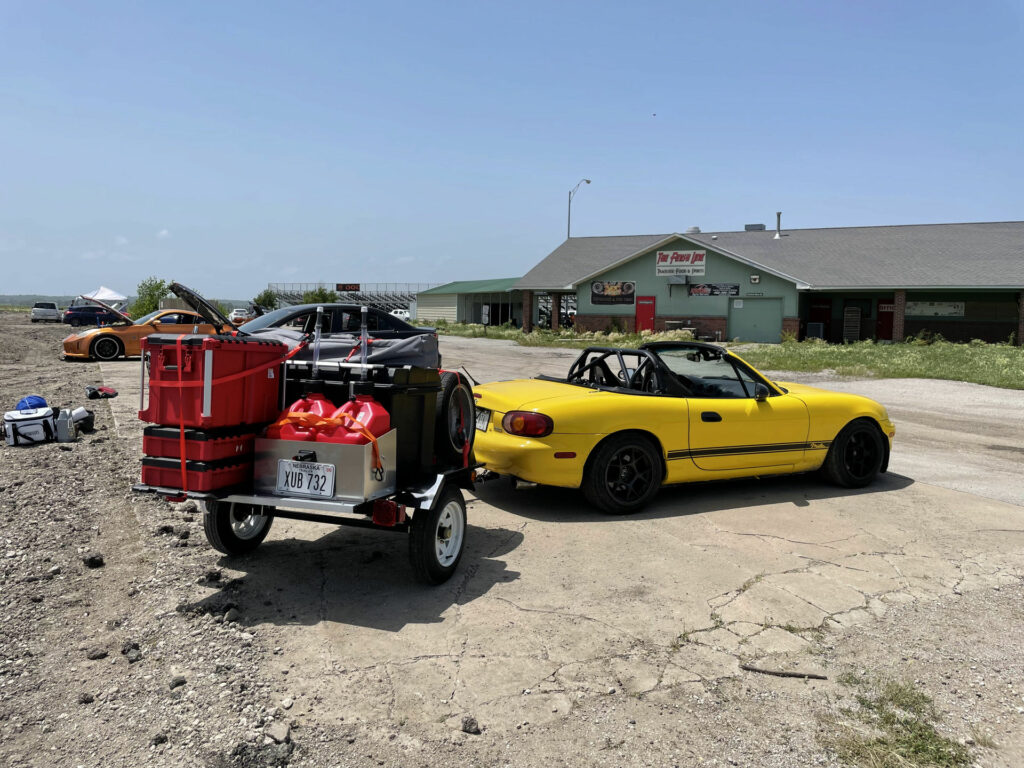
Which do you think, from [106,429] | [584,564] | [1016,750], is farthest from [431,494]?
[106,429]

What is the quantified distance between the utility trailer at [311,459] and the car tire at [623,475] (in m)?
1.56

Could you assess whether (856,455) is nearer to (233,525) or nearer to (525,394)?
(525,394)

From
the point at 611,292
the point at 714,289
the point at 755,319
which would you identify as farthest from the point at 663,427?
the point at 611,292

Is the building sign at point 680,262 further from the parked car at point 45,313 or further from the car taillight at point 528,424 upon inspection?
the parked car at point 45,313

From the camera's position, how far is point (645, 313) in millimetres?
39875

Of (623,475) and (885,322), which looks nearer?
(623,475)

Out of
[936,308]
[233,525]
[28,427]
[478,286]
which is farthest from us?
[478,286]

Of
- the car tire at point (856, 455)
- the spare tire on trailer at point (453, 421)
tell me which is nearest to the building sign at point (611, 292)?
the car tire at point (856, 455)

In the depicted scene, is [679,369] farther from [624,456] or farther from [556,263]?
[556,263]

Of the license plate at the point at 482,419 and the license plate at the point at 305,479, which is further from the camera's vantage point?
the license plate at the point at 482,419

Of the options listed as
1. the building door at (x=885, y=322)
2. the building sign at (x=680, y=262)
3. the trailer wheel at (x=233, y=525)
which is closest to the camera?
the trailer wheel at (x=233, y=525)

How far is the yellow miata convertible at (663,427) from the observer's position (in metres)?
6.43

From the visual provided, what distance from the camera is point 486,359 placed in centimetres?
2586

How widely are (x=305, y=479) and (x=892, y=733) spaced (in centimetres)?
321
